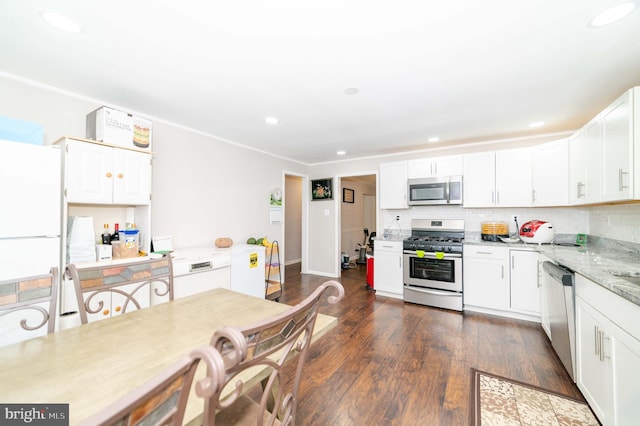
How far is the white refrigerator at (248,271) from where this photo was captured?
3.20m

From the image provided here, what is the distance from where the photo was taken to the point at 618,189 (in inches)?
74.2

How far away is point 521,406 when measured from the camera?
177 centimetres

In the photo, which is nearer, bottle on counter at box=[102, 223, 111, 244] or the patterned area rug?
the patterned area rug

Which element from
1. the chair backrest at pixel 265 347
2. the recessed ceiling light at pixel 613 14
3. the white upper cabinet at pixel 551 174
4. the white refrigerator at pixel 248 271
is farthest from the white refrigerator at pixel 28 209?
the white upper cabinet at pixel 551 174

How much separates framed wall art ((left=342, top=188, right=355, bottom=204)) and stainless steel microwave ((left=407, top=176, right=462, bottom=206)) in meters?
2.48

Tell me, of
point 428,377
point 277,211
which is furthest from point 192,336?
point 277,211

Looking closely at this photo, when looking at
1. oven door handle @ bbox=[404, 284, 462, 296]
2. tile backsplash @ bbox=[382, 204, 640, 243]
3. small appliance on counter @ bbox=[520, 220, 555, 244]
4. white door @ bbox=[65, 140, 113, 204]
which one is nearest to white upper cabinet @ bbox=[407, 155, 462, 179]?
tile backsplash @ bbox=[382, 204, 640, 243]

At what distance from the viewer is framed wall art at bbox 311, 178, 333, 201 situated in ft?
17.8

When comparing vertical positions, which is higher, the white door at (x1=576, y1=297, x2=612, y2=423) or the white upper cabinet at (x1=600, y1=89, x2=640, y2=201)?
the white upper cabinet at (x1=600, y1=89, x2=640, y2=201)

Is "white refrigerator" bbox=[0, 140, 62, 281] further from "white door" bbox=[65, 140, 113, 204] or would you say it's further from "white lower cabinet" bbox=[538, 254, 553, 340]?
"white lower cabinet" bbox=[538, 254, 553, 340]

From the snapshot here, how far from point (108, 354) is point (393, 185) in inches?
160

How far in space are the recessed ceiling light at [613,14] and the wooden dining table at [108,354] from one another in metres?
2.27

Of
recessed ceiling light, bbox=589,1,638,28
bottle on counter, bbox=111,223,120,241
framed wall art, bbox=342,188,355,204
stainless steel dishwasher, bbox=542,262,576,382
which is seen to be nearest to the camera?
recessed ceiling light, bbox=589,1,638,28

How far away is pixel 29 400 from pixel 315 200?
5011 millimetres
